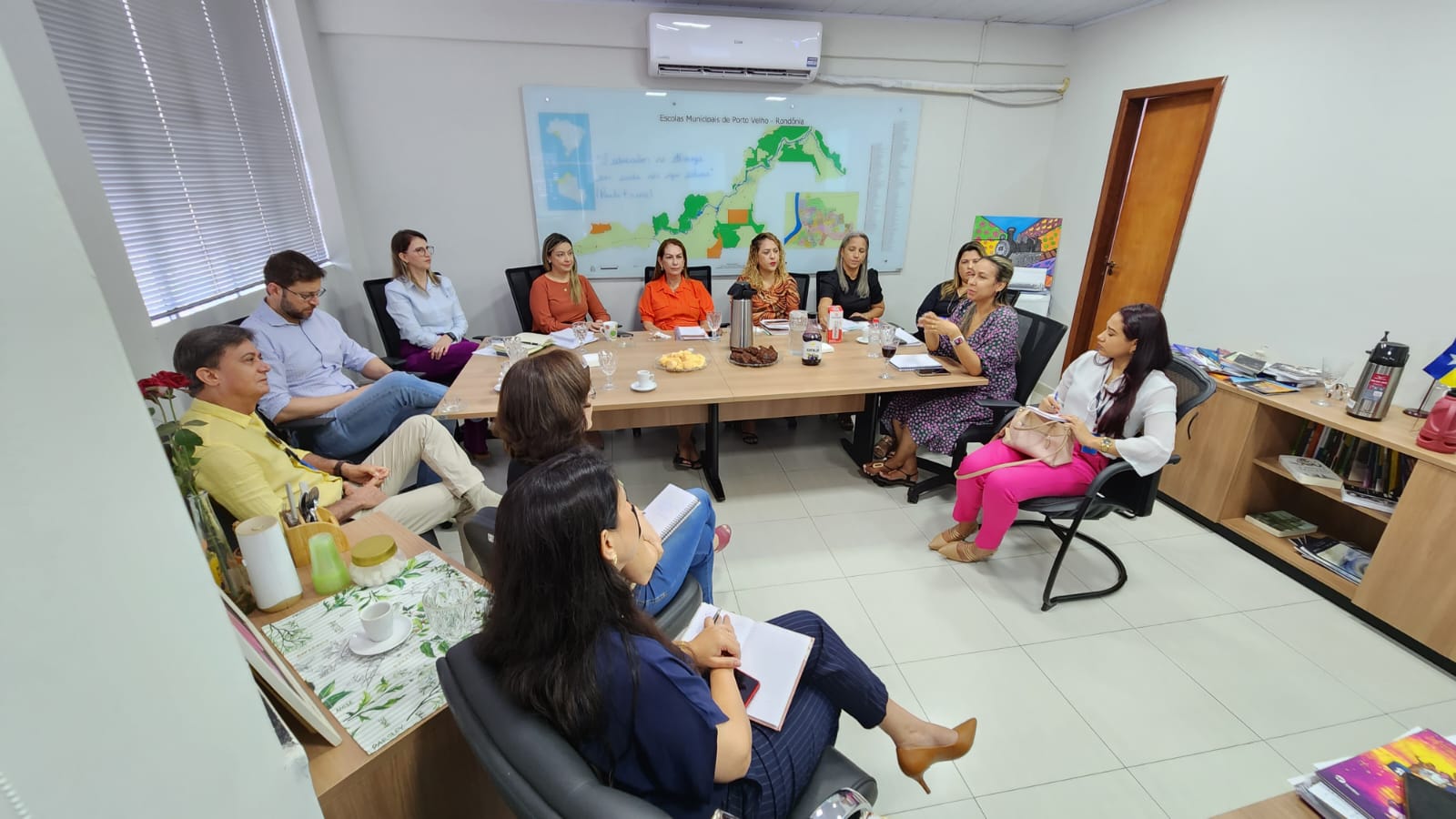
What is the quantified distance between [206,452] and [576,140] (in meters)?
3.27

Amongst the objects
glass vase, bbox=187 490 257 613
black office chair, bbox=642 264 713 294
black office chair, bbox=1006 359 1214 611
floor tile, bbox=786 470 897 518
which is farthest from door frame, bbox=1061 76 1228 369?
glass vase, bbox=187 490 257 613

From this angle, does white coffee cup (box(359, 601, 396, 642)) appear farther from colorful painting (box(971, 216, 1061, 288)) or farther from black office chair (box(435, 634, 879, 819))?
colorful painting (box(971, 216, 1061, 288))

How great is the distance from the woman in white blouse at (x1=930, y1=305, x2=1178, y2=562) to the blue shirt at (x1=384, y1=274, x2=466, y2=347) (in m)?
3.14

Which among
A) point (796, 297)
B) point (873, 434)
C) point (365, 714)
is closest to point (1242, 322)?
point (873, 434)

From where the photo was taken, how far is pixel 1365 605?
2264 millimetres

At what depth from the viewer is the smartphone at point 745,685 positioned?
1.27 m

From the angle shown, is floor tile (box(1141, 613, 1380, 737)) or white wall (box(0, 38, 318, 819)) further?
floor tile (box(1141, 613, 1380, 737))

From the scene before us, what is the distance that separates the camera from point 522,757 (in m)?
0.74

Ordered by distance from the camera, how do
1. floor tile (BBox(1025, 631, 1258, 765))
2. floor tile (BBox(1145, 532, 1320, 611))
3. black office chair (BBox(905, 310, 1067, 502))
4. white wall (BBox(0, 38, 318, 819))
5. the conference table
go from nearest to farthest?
white wall (BBox(0, 38, 318, 819)) < floor tile (BBox(1025, 631, 1258, 765)) < floor tile (BBox(1145, 532, 1320, 611)) < the conference table < black office chair (BBox(905, 310, 1067, 502))

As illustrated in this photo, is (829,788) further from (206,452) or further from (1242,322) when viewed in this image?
(1242,322)

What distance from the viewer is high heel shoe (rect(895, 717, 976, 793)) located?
1.54 meters

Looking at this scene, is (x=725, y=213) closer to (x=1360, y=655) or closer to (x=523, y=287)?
(x=523, y=287)

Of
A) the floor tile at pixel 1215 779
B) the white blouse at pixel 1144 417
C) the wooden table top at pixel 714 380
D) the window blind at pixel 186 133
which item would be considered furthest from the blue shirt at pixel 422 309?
the floor tile at pixel 1215 779

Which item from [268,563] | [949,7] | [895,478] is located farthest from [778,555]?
[949,7]
